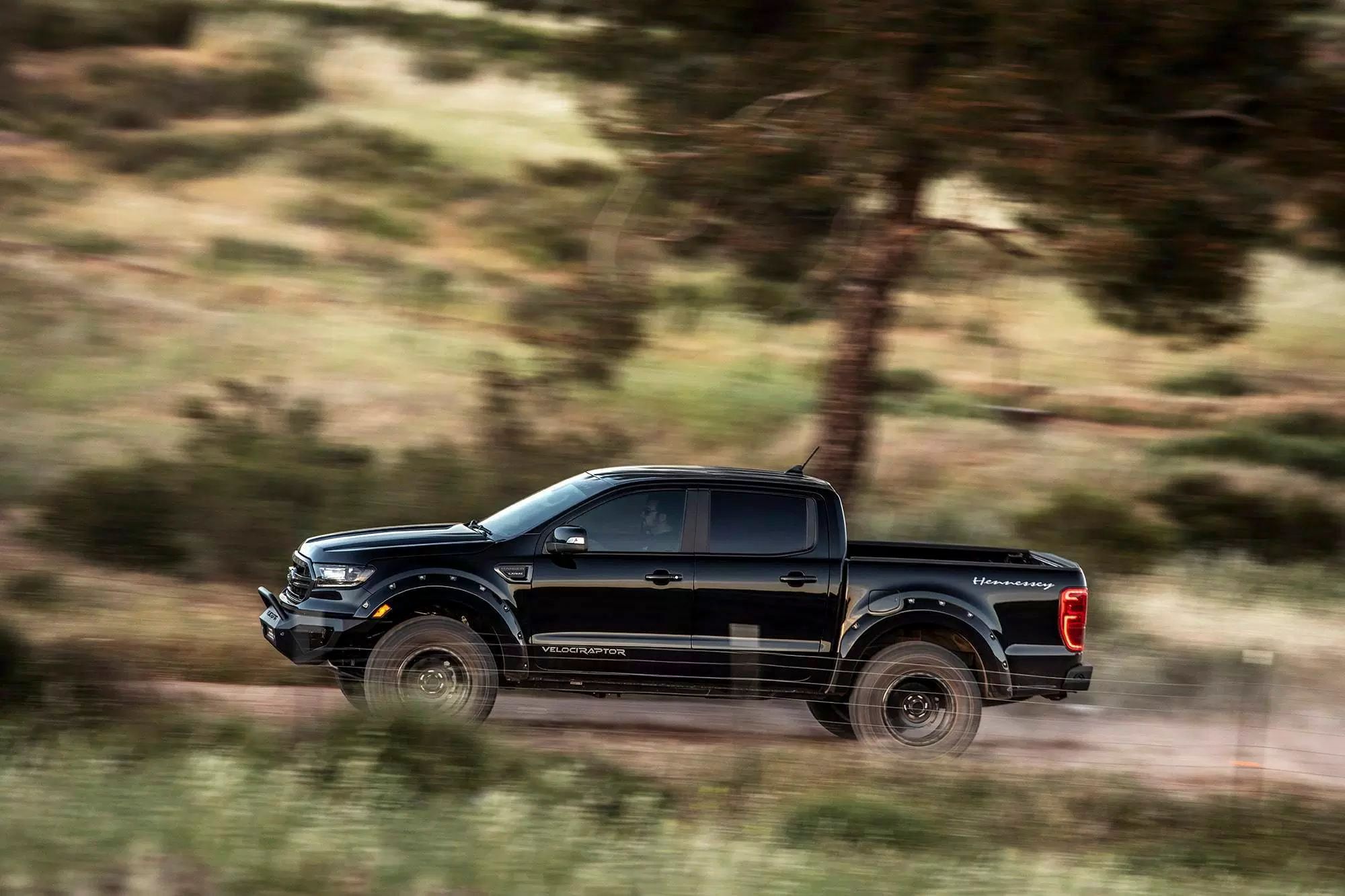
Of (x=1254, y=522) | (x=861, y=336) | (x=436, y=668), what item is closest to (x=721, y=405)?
(x=1254, y=522)

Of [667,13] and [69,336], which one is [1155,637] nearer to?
[667,13]

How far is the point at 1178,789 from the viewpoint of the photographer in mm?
7953

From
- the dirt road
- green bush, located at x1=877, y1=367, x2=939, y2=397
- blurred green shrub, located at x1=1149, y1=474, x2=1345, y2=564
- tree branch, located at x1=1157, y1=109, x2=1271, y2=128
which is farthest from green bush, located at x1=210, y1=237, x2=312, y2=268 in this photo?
the dirt road

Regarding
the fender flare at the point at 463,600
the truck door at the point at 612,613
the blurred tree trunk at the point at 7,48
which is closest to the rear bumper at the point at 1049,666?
the truck door at the point at 612,613

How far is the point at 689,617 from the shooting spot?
8.66m

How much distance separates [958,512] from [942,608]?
31.6ft

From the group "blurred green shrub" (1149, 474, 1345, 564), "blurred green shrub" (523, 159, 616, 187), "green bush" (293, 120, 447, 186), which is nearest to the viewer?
"blurred green shrub" (1149, 474, 1345, 564)

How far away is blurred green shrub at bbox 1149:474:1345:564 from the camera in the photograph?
17.8m

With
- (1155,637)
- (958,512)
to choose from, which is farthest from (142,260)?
(1155,637)

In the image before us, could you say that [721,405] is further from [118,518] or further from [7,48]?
[7,48]

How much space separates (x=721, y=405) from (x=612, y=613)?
15.0 m

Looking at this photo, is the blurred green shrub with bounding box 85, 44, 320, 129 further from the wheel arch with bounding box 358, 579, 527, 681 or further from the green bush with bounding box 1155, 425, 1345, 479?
the wheel arch with bounding box 358, 579, 527, 681

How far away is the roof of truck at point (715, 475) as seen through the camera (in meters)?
8.98

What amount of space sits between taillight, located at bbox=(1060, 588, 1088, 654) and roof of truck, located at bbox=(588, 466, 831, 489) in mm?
1544
